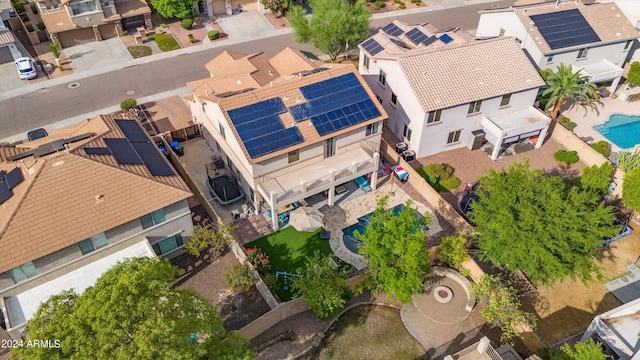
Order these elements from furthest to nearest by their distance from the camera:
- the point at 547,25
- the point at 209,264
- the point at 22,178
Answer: the point at 547,25 < the point at 209,264 < the point at 22,178

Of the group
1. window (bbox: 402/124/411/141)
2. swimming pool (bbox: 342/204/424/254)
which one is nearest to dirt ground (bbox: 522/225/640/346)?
swimming pool (bbox: 342/204/424/254)

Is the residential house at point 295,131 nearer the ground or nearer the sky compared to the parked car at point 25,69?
nearer the sky

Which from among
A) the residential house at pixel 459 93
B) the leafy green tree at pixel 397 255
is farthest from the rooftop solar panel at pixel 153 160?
the residential house at pixel 459 93

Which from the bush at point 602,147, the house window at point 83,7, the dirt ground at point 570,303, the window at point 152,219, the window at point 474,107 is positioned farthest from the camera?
the house window at point 83,7

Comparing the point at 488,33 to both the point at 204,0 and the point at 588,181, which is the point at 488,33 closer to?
the point at 588,181

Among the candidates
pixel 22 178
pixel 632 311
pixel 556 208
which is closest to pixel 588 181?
pixel 556 208

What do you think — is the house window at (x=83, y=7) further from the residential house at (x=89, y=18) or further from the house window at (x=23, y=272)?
the house window at (x=23, y=272)
